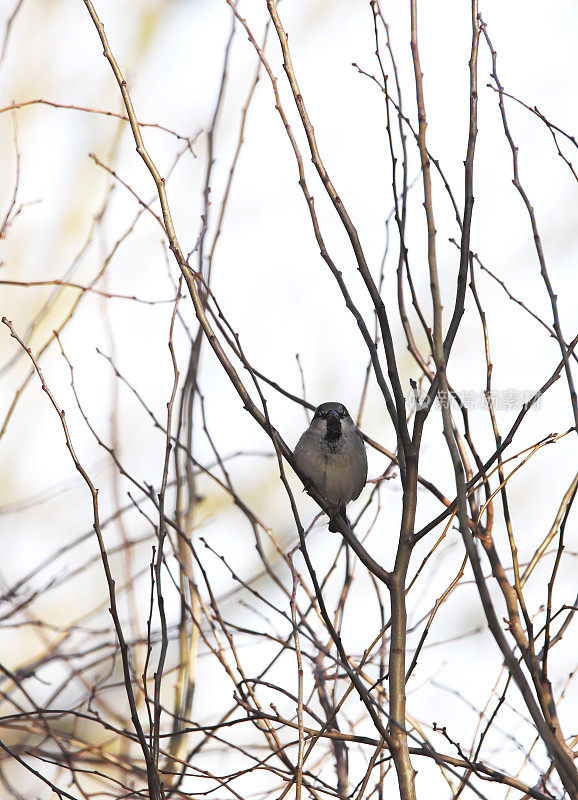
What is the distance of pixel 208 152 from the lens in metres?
3.28

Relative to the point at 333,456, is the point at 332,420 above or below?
above

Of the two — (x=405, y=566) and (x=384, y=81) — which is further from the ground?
(x=384, y=81)

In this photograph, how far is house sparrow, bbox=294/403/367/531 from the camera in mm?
4594

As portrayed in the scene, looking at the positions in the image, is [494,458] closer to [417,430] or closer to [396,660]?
[417,430]

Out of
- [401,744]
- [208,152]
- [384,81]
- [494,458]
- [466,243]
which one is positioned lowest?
[401,744]

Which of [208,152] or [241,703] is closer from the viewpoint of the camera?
[241,703]

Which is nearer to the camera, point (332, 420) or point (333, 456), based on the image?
point (333, 456)

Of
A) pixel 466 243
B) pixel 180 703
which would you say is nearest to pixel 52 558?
pixel 180 703

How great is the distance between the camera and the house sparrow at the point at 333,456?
4.59 meters

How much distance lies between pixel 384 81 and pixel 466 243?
2.22 feet

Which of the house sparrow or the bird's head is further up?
the bird's head

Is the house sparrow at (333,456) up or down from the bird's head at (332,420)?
Answer: down

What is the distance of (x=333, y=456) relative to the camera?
4598 millimetres

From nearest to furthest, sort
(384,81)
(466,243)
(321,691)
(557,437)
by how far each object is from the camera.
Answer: (466,243)
(557,437)
(384,81)
(321,691)
